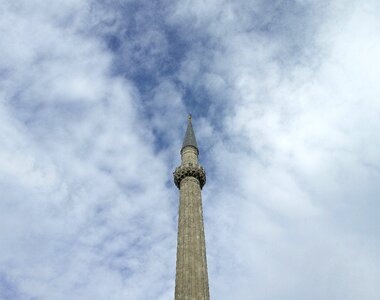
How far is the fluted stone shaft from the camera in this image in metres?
27.5

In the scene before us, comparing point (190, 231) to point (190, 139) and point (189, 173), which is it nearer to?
point (189, 173)

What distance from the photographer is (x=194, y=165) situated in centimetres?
3672

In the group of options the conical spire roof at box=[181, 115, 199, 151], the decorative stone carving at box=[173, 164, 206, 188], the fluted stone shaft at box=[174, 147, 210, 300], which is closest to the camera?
the fluted stone shaft at box=[174, 147, 210, 300]

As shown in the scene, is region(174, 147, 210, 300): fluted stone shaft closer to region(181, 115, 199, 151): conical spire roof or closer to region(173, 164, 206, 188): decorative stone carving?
region(173, 164, 206, 188): decorative stone carving

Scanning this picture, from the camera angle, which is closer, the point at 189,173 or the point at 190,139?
the point at 189,173

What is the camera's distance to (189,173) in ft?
118

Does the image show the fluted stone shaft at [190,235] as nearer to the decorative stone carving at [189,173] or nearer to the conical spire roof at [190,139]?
the decorative stone carving at [189,173]

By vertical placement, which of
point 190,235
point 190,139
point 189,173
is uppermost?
point 190,139

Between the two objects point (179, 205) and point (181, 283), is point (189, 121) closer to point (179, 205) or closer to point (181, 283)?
point (179, 205)

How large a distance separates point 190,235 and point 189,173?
6.51m

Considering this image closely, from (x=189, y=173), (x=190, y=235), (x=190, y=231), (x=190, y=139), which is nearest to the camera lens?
(x=190, y=235)

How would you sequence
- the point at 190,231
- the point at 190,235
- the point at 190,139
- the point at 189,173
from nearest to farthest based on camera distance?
the point at 190,235
the point at 190,231
the point at 189,173
the point at 190,139

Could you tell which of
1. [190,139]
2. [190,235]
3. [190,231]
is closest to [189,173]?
[190,139]

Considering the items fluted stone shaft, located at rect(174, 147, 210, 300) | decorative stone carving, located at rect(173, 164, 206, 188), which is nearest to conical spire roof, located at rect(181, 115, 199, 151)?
fluted stone shaft, located at rect(174, 147, 210, 300)
